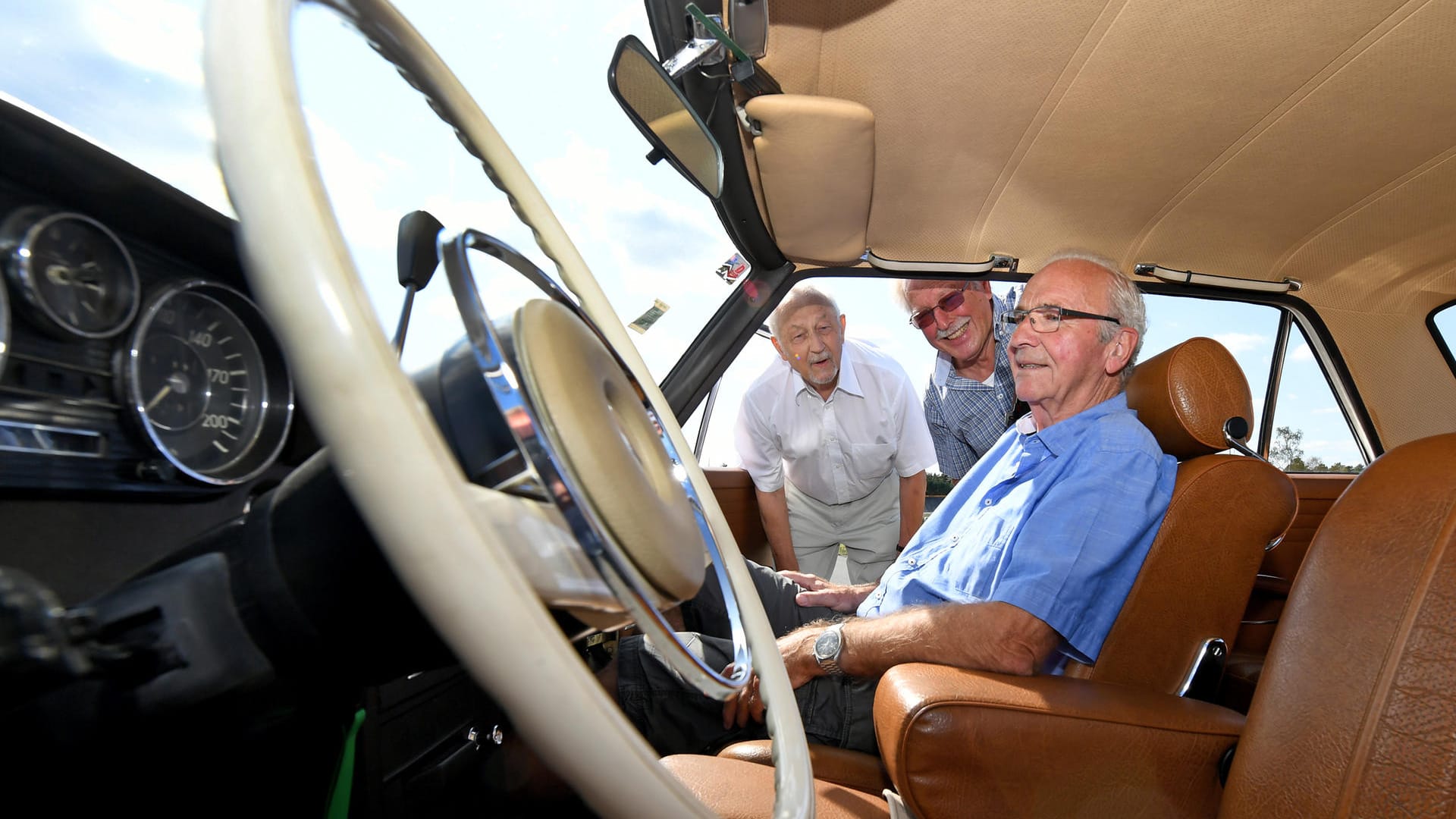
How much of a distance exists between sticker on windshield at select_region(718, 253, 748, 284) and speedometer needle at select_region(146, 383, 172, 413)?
186 cm

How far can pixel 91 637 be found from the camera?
49cm

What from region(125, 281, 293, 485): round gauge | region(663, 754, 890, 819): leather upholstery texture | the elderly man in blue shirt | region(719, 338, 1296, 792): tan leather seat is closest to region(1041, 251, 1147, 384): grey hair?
the elderly man in blue shirt

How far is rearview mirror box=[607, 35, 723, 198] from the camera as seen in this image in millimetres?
1417

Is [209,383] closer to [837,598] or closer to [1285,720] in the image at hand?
[1285,720]

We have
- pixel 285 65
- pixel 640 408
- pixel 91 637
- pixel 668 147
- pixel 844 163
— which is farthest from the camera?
pixel 844 163

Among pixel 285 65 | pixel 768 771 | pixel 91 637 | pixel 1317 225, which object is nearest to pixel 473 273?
pixel 285 65

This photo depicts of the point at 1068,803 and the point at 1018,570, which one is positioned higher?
the point at 1018,570

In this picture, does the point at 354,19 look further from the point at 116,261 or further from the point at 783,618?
the point at 783,618

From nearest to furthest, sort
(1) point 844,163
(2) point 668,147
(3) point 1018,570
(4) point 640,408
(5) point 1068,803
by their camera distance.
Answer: (4) point 640,408, (5) point 1068,803, (3) point 1018,570, (2) point 668,147, (1) point 844,163

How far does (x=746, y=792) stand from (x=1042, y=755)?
382mm

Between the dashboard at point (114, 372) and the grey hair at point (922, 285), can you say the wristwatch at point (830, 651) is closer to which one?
the dashboard at point (114, 372)

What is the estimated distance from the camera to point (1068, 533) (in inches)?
52.5

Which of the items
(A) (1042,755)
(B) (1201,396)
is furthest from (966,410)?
(A) (1042,755)

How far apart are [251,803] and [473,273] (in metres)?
0.57
